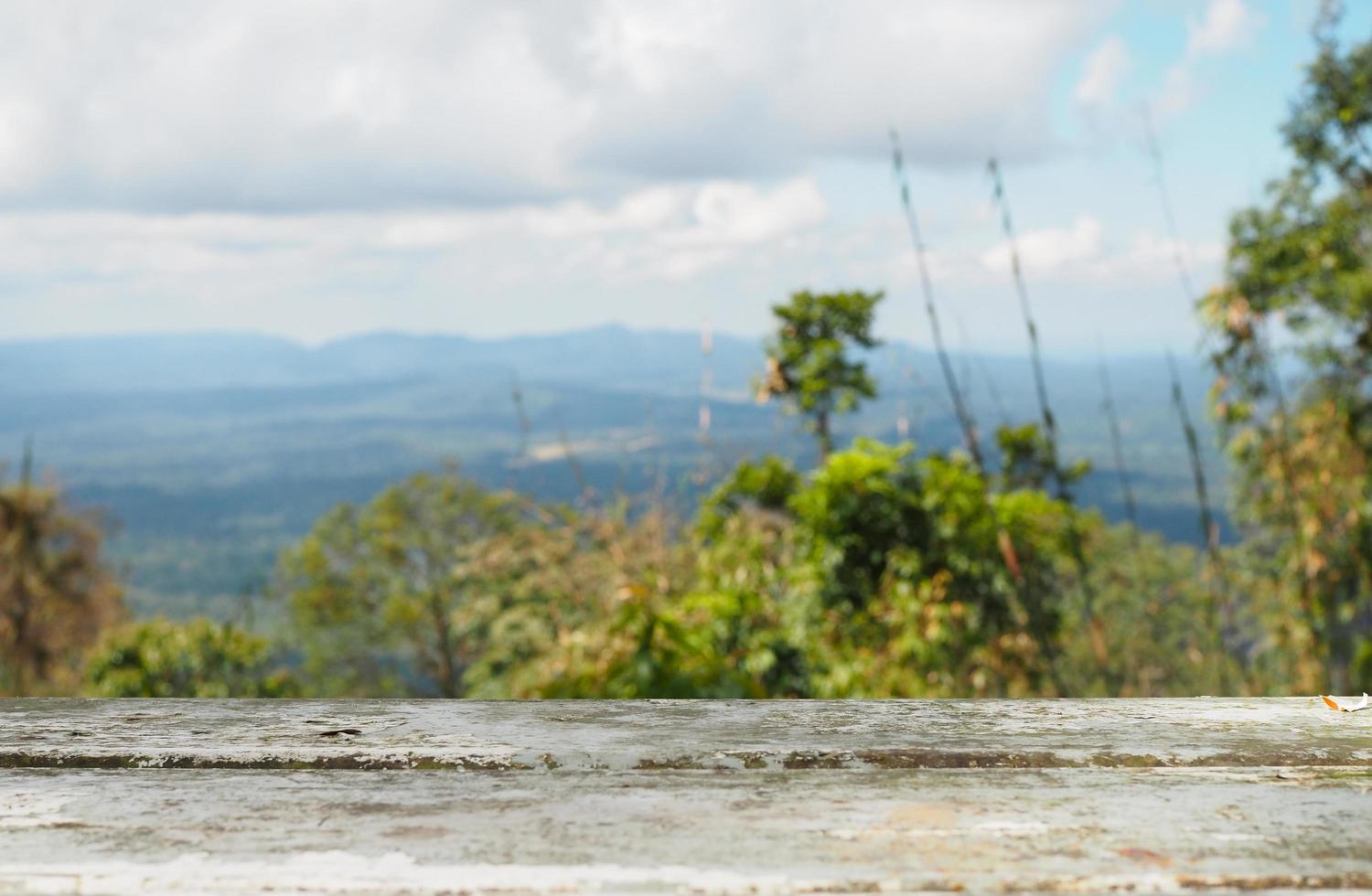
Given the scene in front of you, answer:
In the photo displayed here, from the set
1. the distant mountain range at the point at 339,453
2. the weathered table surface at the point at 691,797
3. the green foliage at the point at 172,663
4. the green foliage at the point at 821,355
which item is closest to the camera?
the weathered table surface at the point at 691,797

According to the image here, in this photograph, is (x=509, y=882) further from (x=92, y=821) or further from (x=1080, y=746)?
(x=1080, y=746)

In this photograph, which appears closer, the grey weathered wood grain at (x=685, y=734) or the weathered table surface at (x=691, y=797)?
the weathered table surface at (x=691, y=797)

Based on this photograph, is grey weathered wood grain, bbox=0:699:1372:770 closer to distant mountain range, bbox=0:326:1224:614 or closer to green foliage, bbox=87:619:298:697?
green foliage, bbox=87:619:298:697

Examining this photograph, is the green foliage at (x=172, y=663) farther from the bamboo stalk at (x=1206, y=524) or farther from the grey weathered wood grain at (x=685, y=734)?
the grey weathered wood grain at (x=685, y=734)

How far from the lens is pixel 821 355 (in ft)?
32.3

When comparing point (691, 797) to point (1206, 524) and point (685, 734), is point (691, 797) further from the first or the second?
point (1206, 524)

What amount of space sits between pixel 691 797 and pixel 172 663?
17.3 m

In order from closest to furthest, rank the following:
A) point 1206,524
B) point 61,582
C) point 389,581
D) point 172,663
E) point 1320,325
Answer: point 1206,524 → point 1320,325 → point 172,663 → point 61,582 → point 389,581

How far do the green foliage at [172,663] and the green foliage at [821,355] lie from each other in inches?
310

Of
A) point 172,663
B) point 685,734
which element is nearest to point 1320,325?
point 685,734

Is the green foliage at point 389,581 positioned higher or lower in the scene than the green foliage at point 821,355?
lower

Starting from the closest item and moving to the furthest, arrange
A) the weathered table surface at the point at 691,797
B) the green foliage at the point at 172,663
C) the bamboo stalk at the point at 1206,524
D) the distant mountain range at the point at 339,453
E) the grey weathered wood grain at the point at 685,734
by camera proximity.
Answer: the weathered table surface at the point at 691,797, the grey weathered wood grain at the point at 685,734, the bamboo stalk at the point at 1206,524, the green foliage at the point at 172,663, the distant mountain range at the point at 339,453

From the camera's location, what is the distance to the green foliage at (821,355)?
980cm

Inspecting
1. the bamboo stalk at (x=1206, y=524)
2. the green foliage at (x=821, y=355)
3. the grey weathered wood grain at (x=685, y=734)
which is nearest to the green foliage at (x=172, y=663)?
the green foliage at (x=821, y=355)
